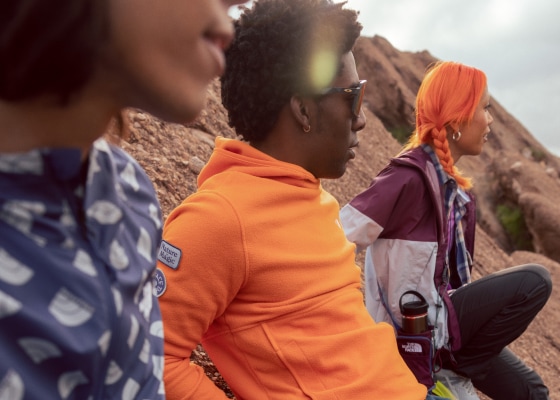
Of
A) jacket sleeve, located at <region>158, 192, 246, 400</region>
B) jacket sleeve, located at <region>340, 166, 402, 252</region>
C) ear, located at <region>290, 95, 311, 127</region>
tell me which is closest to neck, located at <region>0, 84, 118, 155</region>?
jacket sleeve, located at <region>158, 192, 246, 400</region>

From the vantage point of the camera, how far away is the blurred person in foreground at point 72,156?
92 centimetres

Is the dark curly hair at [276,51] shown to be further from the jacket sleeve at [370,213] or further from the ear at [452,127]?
the ear at [452,127]

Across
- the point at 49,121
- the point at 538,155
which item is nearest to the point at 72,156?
the point at 49,121

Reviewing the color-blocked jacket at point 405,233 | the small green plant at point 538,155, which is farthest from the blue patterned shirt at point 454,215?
the small green plant at point 538,155

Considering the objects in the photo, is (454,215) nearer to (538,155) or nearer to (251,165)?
(251,165)

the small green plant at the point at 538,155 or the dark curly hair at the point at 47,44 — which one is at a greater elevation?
the dark curly hair at the point at 47,44

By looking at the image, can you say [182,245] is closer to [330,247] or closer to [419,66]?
[330,247]

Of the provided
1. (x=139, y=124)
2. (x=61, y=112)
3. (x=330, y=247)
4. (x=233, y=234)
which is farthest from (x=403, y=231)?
(x=61, y=112)

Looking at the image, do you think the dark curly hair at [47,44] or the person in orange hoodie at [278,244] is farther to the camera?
the person in orange hoodie at [278,244]

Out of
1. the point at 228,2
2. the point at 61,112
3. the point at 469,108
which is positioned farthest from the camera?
the point at 469,108

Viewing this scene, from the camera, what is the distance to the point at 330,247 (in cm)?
215

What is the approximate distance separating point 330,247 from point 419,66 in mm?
20559

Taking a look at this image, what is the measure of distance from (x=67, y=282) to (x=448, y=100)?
3218mm

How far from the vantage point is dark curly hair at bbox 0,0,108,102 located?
89 centimetres
